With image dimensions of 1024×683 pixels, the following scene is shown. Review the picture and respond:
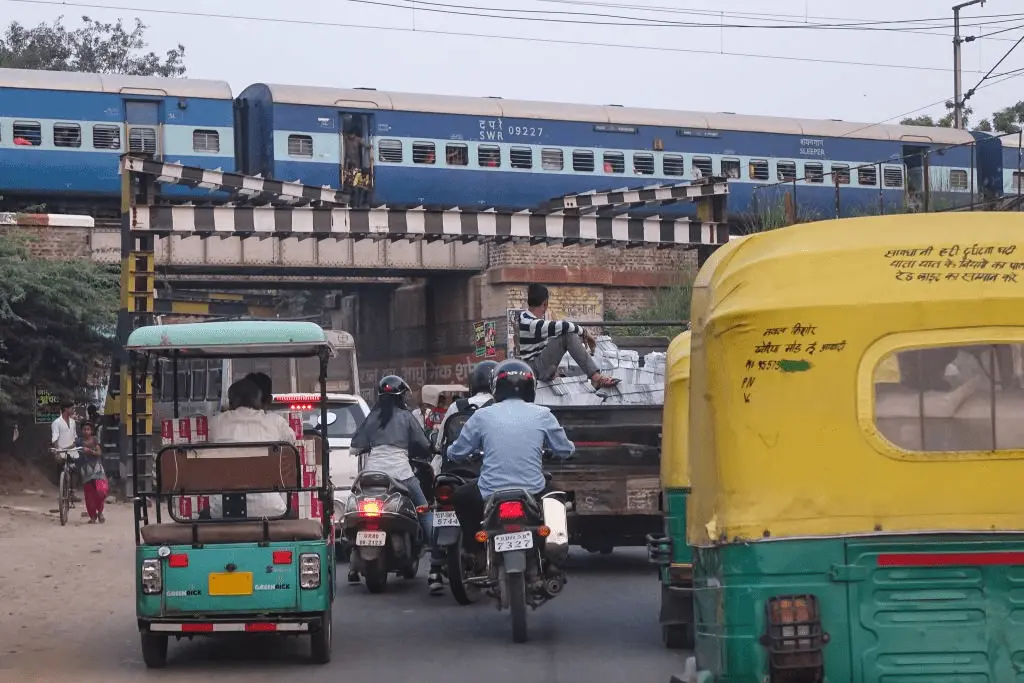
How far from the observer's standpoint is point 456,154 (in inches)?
1427

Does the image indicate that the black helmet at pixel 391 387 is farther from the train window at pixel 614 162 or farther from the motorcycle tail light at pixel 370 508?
the train window at pixel 614 162

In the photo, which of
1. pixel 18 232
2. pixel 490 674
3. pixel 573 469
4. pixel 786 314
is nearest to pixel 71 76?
pixel 18 232

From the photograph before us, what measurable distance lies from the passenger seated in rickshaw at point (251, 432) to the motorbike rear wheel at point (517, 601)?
1.48m

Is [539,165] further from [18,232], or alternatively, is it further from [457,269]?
[18,232]

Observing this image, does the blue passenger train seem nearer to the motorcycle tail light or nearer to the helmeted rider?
the motorcycle tail light

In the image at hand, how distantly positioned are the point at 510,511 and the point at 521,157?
28.1 m

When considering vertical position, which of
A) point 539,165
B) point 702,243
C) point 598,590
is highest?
point 539,165

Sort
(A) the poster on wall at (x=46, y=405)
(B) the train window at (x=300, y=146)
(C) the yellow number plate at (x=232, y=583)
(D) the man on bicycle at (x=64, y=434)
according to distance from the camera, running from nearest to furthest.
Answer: (C) the yellow number plate at (x=232, y=583)
(D) the man on bicycle at (x=64, y=434)
(A) the poster on wall at (x=46, y=405)
(B) the train window at (x=300, y=146)

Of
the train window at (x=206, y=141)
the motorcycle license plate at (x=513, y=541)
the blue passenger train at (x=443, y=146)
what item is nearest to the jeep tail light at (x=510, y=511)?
the motorcycle license plate at (x=513, y=541)

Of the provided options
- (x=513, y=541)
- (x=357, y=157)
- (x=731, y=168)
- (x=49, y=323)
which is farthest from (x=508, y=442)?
(x=731, y=168)

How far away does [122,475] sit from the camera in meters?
25.2

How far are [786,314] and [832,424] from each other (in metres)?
0.41

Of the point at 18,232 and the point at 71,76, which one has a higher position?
the point at 71,76

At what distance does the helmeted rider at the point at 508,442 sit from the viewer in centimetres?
→ 989
